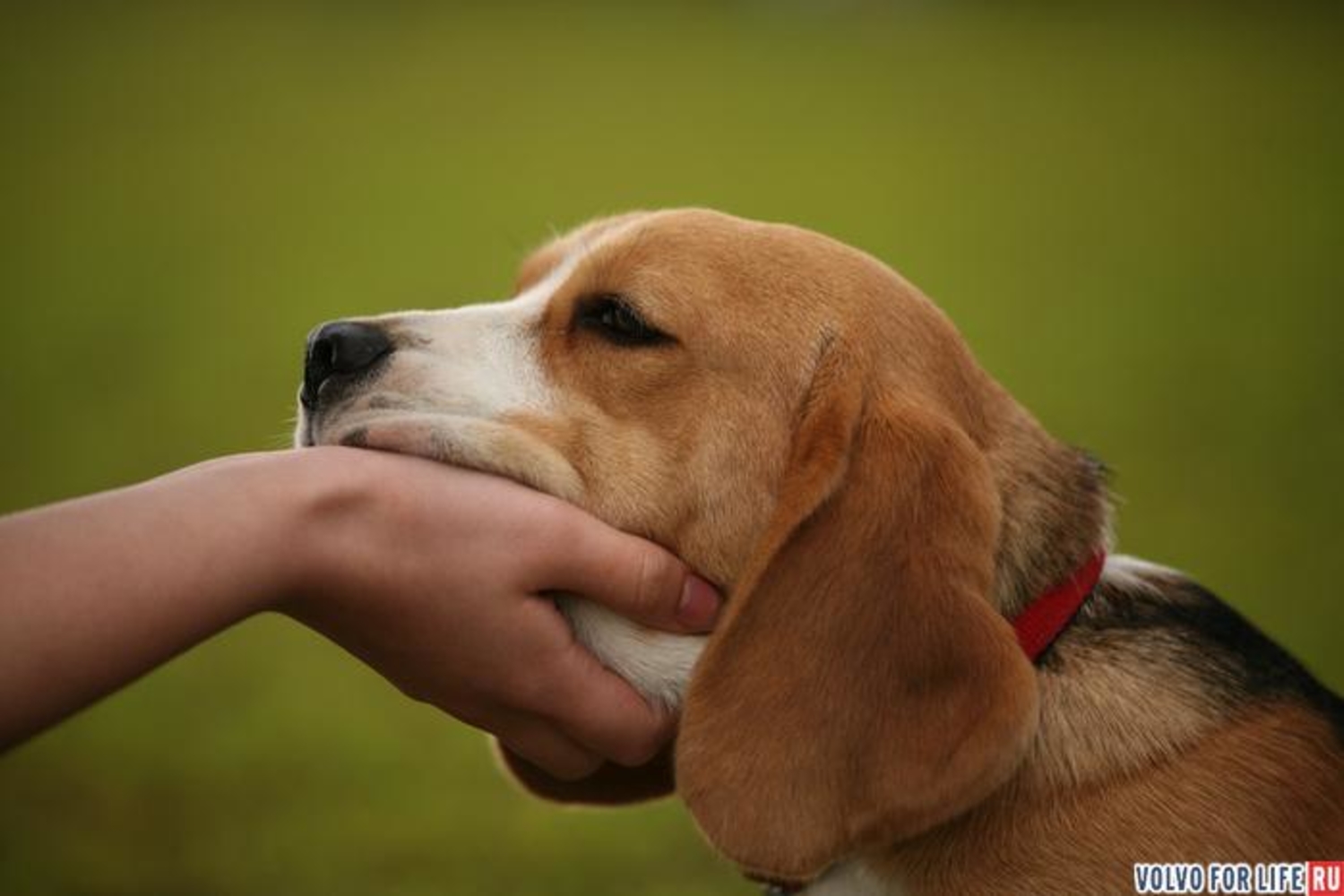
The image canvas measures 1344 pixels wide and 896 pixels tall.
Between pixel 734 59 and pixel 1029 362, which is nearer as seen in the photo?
pixel 1029 362

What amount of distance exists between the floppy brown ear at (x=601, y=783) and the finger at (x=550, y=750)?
21 cm

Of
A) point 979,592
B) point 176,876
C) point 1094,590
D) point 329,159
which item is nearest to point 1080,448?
point 1094,590

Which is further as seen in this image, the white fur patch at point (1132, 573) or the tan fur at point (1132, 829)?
the white fur patch at point (1132, 573)

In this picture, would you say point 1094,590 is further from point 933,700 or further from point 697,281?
point 697,281

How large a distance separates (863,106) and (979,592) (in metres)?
25.1

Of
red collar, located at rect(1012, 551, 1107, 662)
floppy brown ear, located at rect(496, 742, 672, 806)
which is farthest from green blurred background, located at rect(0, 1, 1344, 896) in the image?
red collar, located at rect(1012, 551, 1107, 662)

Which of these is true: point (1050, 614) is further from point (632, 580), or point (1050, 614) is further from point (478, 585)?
point (478, 585)

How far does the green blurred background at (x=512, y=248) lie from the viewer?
19.7 feet

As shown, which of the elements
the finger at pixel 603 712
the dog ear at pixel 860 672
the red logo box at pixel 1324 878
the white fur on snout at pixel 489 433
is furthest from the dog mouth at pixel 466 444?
the red logo box at pixel 1324 878

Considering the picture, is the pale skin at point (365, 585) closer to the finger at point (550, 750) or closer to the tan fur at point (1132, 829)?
the finger at point (550, 750)

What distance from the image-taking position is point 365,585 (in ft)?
9.21

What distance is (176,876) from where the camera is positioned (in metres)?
5.29

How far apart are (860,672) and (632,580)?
496 mm

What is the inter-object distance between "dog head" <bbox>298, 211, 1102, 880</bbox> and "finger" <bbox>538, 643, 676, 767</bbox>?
10.1 inches
